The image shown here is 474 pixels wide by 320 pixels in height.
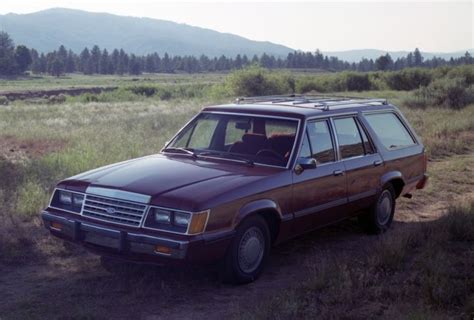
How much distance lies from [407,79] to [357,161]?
185 ft

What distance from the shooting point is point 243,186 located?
558cm

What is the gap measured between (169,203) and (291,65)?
170 meters

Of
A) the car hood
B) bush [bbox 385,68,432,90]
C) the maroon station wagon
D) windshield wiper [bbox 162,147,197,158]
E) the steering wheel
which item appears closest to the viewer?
the maroon station wagon

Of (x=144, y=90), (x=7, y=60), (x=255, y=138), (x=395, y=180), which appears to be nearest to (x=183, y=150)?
(x=255, y=138)

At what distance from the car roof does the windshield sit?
0.26 ft

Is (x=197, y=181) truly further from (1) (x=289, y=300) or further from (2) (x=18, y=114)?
(2) (x=18, y=114)

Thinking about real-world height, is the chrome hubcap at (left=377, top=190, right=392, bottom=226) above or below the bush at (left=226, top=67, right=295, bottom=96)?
below

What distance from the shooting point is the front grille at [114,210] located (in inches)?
208

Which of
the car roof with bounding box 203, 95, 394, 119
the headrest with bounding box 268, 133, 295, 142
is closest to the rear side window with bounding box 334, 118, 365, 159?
the car roof with bounding box 203, 95, 394, 119

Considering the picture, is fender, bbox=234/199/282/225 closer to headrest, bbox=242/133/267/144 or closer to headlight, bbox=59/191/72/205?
headrest, bbox=242/133/267/144

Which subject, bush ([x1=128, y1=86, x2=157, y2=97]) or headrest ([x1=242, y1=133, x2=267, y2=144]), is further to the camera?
bush ([x1=128, y1=86, x2=157, y2=97])

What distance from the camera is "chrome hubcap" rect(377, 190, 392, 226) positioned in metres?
7.75

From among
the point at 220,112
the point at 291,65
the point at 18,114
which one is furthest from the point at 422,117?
the point at 291,65

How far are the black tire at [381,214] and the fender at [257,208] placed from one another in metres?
2.05
